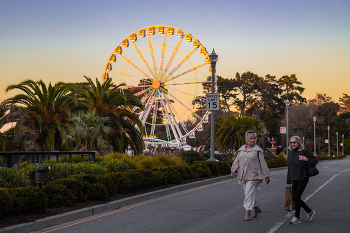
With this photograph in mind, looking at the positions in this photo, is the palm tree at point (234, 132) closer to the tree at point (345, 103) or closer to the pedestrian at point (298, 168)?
the pedestrian at point (298, 168)

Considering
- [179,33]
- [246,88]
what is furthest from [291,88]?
[179,33]

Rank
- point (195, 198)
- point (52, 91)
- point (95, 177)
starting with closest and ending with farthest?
point (95, 177) → point (195, 198) → point (52, 91)

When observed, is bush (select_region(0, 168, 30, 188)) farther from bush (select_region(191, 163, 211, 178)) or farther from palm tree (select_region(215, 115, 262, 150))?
palm tree (select_region(215, 115, 262, 150))

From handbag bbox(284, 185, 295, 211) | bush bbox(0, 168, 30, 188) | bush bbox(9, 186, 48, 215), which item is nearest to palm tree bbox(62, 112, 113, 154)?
bush bbox(0, 168, 30, 188)

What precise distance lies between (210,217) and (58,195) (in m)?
3.41

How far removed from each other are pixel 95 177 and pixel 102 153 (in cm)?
1456

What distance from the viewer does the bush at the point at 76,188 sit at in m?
9.70

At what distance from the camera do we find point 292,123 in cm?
8875

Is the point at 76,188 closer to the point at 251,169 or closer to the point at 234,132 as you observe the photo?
the point at 251,169

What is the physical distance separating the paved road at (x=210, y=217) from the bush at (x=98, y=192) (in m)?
0.76

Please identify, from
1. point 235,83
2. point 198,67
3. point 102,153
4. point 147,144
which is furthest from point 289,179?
point 235,83

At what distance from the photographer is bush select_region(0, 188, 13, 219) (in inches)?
295

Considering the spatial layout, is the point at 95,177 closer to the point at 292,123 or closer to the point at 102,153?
the point at 102,153

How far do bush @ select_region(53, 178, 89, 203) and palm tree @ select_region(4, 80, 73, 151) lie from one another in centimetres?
1477
